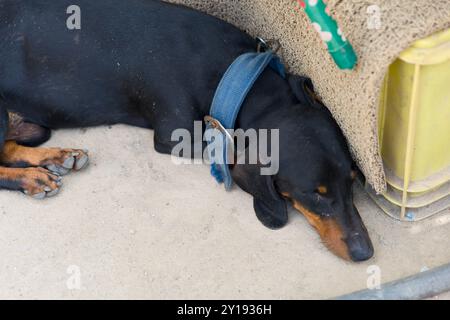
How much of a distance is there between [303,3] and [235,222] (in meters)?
0.96

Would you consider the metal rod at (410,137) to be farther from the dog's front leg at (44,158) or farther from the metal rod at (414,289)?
the dog's front leg at (44,158)

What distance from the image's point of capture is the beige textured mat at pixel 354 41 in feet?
7.89

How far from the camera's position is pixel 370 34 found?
97.3 inches

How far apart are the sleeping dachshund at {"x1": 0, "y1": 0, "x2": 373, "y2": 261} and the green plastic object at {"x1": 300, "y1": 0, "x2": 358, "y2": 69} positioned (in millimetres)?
411

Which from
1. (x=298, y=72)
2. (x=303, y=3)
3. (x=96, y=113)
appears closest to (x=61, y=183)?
(x=96, y=113)

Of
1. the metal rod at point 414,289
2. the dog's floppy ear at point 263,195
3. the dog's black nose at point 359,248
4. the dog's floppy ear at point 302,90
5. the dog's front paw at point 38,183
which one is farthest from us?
the dog's front paw at point 38,183

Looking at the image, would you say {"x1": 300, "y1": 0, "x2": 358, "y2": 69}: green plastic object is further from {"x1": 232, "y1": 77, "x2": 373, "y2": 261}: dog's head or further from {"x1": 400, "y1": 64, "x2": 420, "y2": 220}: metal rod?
{"x1": 232, "y1": 77, "x2": 373, "y2": 261}: dog's head

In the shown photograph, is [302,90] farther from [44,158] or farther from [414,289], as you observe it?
[44,158]

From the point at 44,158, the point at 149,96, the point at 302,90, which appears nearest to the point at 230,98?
the point at 302,90

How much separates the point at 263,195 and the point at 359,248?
0.43 metres

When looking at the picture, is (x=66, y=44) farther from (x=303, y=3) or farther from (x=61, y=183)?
(x=303, y=3)

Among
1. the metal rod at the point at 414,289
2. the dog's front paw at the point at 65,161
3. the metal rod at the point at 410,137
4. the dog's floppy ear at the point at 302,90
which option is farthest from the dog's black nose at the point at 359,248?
the dog's front paw at the point at 65,161

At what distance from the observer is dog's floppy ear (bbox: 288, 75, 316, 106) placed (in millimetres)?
2969

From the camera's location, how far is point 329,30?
8.01 ft
